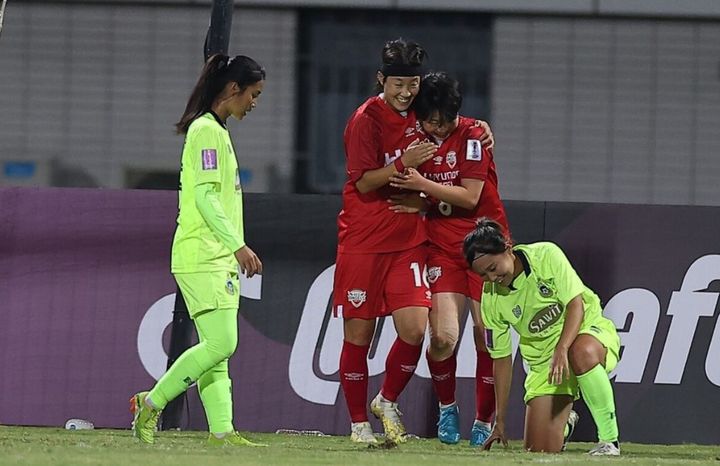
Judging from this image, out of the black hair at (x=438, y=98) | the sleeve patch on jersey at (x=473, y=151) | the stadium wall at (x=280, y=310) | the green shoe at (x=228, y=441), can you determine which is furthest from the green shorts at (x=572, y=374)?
the green shoe at (x=228, y=441)

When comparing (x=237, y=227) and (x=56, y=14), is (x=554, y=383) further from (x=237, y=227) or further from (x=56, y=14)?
(x=56, y=14)

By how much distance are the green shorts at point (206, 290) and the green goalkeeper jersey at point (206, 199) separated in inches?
1.2

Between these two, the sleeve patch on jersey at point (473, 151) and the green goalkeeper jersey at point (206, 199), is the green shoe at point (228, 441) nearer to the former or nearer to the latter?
the green goalkeeper jersey at point (206, 199)

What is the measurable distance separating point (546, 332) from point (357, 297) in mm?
978

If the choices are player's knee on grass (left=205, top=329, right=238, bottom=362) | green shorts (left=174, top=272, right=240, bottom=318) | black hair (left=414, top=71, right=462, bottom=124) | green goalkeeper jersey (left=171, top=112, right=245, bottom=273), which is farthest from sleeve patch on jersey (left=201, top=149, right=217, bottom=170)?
black hair (left=414, top=71, right=462, bottom=124)

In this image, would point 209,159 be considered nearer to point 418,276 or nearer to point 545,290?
point 418,276

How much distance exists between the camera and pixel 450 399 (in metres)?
8.67

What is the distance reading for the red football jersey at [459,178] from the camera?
857cm

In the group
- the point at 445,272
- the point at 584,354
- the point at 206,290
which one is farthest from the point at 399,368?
the point at 206,290

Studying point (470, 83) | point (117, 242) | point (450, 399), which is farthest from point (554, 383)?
point (470, 83)

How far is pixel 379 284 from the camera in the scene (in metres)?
8.43

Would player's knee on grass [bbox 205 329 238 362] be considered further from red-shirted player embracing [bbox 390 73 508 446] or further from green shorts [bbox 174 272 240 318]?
red-shirted player embracing [bbox 390 73 508 446]

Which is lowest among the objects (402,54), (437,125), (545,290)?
(545,290)

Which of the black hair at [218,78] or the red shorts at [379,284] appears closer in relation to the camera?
the black hair at [218,78]
